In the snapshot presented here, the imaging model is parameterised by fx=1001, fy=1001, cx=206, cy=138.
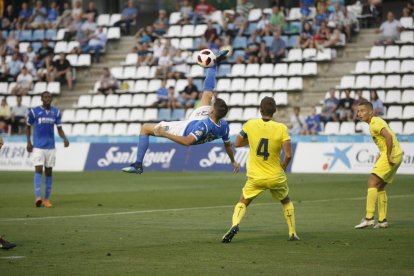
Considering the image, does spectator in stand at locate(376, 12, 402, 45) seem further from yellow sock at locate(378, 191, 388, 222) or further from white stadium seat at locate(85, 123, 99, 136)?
yellow sock at locate(378, 191, 388, 222)

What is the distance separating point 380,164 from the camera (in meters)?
16.7

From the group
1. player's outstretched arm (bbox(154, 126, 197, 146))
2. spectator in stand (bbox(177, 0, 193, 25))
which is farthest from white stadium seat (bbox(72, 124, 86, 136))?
player's outstretched arm (bbox(154, 126, 197, 146))

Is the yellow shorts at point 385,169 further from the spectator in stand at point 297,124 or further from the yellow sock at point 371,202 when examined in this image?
the spectator in stand at point 297,124

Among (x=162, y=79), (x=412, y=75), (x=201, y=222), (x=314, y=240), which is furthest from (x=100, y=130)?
(x=314, y=240)

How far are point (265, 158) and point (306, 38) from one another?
83.8 feet

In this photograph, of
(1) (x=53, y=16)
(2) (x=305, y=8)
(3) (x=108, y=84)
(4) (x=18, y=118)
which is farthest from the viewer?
(1) (x=53, y=16)

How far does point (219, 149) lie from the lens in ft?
113

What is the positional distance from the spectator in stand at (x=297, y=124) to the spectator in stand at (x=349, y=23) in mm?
5656

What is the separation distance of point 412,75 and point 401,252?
77.4ft

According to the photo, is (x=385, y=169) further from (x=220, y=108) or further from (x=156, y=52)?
(x=156, y=52)

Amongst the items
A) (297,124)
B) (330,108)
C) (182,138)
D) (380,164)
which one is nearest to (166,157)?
(297,124)

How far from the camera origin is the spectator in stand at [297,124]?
115 feet

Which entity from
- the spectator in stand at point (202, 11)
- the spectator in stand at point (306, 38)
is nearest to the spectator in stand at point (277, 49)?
the spectator in stand at point (306, 38)

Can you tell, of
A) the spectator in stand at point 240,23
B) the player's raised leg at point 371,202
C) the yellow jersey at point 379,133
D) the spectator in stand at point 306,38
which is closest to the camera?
the player's raised leg at point 371,202
